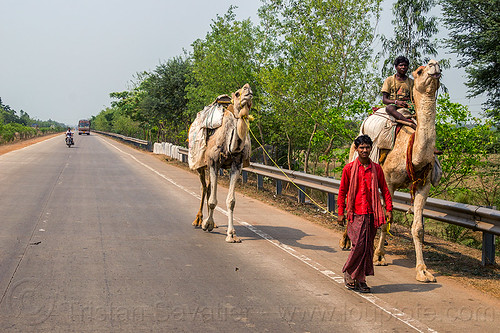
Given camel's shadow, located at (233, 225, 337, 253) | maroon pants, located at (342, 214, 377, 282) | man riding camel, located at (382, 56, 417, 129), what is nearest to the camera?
maroon pants, located at (342, 214, 377, 282)

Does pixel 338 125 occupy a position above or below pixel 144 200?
above

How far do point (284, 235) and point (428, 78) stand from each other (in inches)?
165

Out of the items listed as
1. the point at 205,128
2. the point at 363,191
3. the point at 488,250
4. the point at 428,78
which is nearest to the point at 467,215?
the point at 488,250

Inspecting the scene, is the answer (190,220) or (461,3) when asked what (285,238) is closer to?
(190,220)

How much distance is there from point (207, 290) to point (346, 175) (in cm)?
230

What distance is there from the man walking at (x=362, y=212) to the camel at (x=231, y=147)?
9.56 feet

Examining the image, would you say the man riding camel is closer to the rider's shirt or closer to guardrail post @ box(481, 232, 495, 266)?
the rider's shirt

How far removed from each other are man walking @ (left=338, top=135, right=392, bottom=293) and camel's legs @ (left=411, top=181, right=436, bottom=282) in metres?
0.81

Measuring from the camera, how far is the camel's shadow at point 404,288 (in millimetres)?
6193

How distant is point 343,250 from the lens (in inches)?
333

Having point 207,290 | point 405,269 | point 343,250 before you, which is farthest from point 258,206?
point 207,290

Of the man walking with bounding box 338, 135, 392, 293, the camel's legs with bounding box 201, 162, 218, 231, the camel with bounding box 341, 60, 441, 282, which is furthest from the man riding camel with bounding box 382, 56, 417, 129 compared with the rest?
the camel's legs with bounding box 201, 162, 218, 231

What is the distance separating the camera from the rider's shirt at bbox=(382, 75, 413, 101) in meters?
7.99

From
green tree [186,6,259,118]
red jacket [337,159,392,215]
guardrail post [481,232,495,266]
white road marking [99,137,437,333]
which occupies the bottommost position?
white road marking [99,137,437,333]
